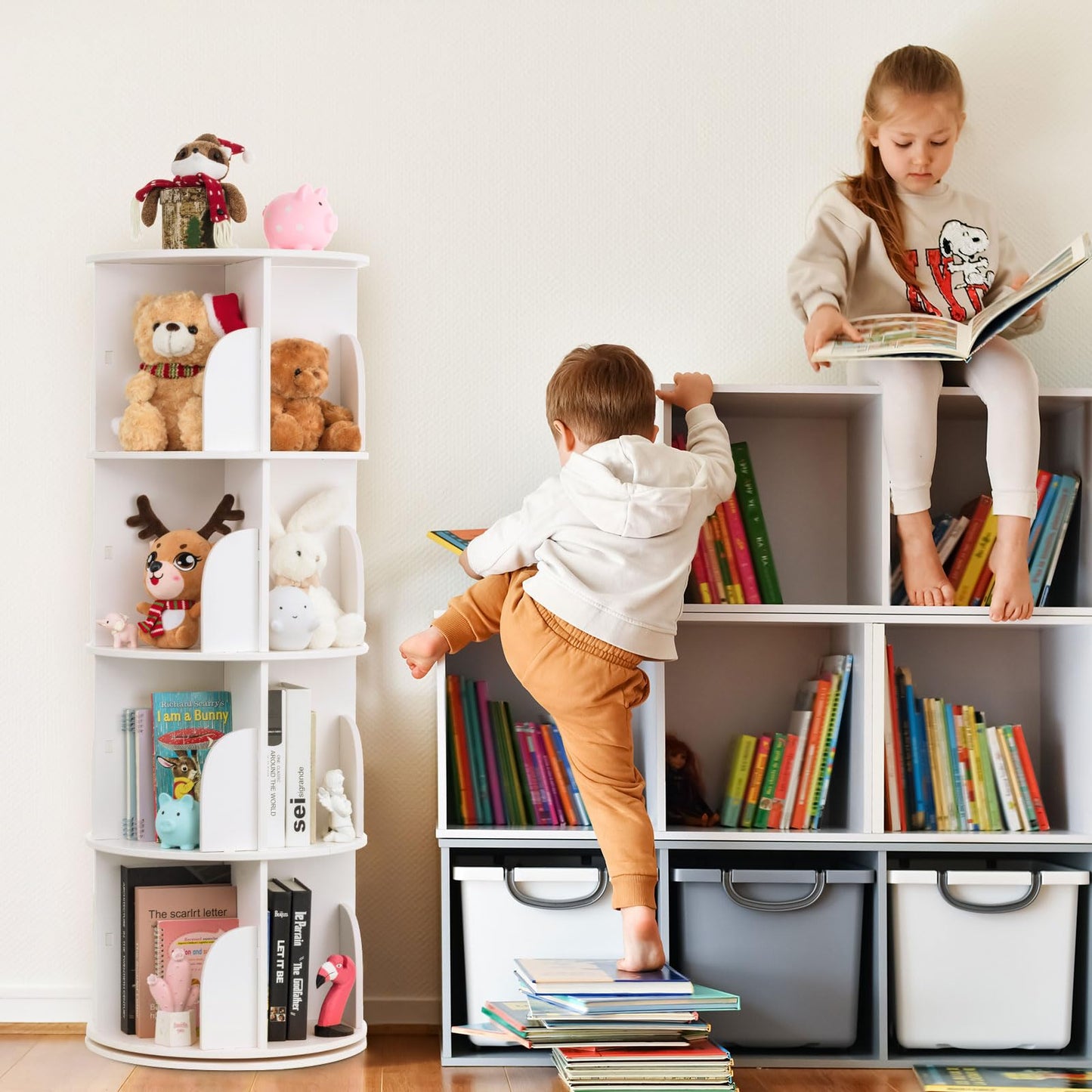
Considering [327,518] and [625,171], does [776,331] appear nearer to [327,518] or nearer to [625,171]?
[625,171]

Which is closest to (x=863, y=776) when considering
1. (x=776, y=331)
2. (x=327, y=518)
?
(x=776, y=331)

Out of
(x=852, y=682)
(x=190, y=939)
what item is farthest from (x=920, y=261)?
(x=190, y=939)

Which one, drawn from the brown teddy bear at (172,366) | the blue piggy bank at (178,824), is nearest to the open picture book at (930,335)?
the brown teddy bear at (172,366)

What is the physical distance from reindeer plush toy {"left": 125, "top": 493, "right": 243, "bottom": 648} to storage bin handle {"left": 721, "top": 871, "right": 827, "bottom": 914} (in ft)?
3.16

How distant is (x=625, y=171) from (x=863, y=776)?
1164mm

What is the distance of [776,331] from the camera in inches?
87.6

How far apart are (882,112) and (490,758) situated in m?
1.26

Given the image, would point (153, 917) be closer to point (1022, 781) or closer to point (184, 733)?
point (184, 733)

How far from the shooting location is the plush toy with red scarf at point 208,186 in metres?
2.03

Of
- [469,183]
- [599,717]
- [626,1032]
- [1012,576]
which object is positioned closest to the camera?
[626,1032]

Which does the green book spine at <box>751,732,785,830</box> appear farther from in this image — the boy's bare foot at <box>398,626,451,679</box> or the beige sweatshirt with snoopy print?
the beige sweatshirt with snoopy print

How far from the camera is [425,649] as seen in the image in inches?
74.5

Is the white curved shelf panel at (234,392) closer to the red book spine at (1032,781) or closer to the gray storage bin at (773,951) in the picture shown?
the gray storage bin at (773,951)

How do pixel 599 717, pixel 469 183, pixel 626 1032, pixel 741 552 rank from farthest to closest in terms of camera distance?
pixel 469 183 → pixel 741 552 → pixel 599 717 → pixel 626 1032
